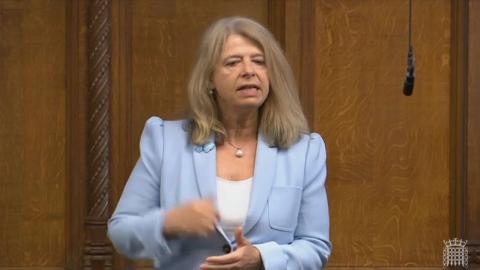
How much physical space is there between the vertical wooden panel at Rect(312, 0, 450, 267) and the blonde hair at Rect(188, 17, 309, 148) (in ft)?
8.00

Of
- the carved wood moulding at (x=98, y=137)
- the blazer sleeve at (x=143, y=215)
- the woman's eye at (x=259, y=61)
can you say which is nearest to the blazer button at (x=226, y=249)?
the blazer sleeve at (x=143, y=215)

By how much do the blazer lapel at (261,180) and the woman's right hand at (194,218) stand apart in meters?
0.11

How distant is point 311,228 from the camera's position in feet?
8.22

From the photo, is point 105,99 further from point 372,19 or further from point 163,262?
point 163,262

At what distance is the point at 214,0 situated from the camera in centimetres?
504

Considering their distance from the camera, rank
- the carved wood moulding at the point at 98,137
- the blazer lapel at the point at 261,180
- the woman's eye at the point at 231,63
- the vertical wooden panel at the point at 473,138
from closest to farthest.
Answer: the blazer lapel at the point at 261,180 → the woman's eye at the point at 231,63 → the carved wood moulding at the point at 98,137 → the vertical wooden panel at the point at 473,138

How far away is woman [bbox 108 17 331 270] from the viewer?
2426mm

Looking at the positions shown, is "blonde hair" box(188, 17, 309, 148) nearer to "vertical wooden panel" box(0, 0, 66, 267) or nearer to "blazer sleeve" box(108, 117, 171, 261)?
"blazer sleeve" box(108, 117, 171, 261)

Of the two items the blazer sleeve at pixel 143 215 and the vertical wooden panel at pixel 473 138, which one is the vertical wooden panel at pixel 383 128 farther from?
the blazer sleeve at pixel 143 215

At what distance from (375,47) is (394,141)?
45 cm

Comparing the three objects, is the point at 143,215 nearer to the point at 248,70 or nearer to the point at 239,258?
the point at 239,258

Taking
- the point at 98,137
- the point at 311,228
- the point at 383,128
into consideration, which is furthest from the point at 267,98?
the point at 383,128

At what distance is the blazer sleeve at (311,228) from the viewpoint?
2.46 meters

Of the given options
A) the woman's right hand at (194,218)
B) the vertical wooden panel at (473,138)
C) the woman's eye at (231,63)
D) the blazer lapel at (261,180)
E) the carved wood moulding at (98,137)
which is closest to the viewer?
the woman's right hand at (194,218)
